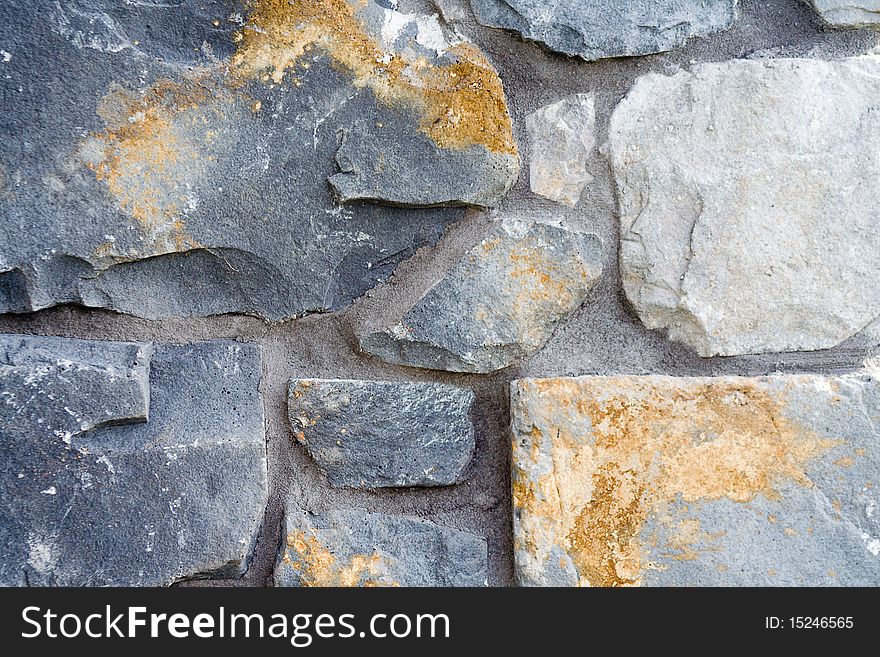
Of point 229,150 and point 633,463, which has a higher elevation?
point 229,150

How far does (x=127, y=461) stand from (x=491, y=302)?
312 millimetres

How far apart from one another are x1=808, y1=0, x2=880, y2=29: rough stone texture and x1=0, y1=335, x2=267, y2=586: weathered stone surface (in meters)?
0.57

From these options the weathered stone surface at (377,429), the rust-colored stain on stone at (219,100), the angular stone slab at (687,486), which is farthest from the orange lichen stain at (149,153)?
the angular stone slab at (687,486)

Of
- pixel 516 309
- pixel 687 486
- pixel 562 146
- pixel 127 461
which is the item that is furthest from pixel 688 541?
pixel 127 461

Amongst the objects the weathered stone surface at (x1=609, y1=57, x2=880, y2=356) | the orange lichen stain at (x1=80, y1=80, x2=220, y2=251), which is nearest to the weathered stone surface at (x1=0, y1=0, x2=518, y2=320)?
the orange lichen stain at (x1=80, y1=80, x2=220, y2=251)

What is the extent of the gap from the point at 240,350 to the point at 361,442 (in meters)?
0.13

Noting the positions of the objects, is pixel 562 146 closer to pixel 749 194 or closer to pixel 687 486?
pixel 749 194

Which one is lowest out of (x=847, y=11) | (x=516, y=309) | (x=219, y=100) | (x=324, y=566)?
(x=324, y=566)

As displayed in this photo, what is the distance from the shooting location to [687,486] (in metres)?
0.65

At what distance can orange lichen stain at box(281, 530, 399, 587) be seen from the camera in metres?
0.64

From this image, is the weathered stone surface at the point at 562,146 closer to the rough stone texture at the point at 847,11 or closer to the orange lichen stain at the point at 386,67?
the orange lichen stain at the point at 386,67

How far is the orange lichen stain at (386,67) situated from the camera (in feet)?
1.90

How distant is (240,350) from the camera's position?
628 millimetres

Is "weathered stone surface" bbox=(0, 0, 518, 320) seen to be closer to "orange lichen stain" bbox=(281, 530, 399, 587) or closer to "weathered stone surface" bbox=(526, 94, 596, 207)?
"weathered stone surface" bbox=(526, 94, 596, 207)
